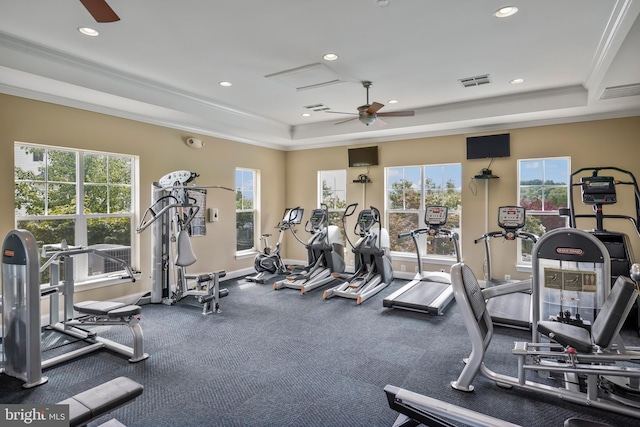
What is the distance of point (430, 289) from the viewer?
18.2 feet

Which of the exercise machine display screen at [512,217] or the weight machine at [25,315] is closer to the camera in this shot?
the weight machine at [25,315]

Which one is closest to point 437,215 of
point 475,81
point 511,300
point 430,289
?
point 430,289

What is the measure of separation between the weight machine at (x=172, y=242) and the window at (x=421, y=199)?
359 centimetres

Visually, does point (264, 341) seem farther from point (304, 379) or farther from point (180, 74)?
point (180, 74)

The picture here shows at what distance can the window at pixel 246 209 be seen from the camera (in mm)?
7312

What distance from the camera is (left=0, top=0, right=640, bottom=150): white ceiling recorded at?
116 inches

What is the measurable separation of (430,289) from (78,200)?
17.1ft

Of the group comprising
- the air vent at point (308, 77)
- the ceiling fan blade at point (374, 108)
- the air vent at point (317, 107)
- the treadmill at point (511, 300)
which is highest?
the air vent at point (317, 107)

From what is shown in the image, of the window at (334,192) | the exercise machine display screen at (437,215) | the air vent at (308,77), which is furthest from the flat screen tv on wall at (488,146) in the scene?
the air vent at (308,77)

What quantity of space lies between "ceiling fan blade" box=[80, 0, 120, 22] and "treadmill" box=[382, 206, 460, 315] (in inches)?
172

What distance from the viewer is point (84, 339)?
12.3 feet

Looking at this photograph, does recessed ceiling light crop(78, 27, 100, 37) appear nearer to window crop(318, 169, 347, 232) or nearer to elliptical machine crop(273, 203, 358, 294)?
elliptical machine crop(273, 203, 358, 294)

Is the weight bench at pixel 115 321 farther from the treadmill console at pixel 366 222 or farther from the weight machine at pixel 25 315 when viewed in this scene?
the treadmill console at pixel 366 222

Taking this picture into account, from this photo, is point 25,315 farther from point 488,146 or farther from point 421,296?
point 488,146
